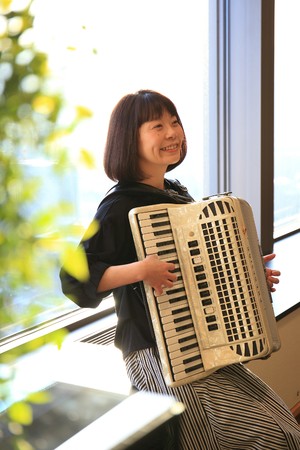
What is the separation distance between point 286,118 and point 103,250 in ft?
8.29

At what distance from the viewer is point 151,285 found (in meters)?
1.72

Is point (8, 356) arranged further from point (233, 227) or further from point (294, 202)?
point (294, 202)

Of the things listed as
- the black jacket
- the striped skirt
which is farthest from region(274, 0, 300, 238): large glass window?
the striped skirt

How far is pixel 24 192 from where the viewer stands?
19.0 inches

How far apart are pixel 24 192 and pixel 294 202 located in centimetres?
401

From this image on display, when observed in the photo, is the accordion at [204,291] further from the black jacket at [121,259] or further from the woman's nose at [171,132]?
the woman's nose at [171,132]

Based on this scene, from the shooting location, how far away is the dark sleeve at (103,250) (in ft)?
5.90

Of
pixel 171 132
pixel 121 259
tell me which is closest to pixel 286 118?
pixel 171 132

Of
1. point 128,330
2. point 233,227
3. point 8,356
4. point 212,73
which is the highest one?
point 212,73

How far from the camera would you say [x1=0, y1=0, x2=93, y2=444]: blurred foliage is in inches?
19.3

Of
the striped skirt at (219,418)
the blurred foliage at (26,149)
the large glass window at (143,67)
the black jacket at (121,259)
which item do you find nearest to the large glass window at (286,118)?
the large glass window at (143,67)

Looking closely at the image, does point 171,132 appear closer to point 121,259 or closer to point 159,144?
point 159,144

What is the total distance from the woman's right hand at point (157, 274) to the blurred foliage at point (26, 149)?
47.1 inches

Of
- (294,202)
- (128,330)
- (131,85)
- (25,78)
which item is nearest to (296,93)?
(294,202)
